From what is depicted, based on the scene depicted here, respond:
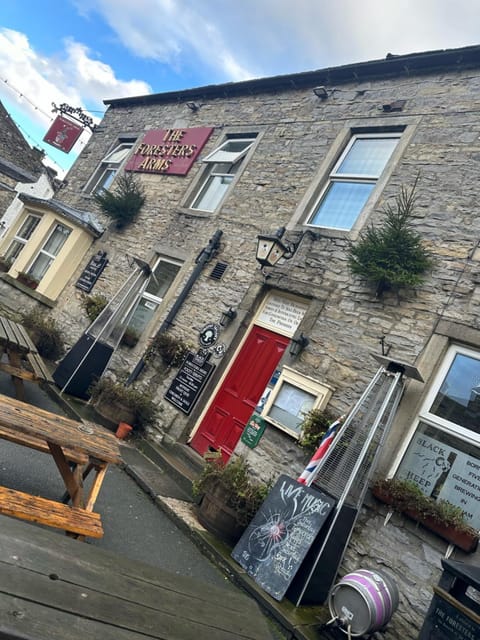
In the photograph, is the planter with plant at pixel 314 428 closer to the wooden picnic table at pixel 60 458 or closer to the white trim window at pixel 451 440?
the white trim window at pixel 451 440

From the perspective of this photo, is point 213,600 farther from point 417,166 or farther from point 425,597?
point 417,166

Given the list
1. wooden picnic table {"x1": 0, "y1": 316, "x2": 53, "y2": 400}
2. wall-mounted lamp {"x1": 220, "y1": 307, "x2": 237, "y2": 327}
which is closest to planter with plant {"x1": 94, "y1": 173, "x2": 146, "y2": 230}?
wall-mounted lamp {"x1": 220, "y1": 307, "x2": 237, "y2": 327}

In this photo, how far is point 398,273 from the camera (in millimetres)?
5129

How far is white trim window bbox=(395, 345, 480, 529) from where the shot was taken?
4.04m

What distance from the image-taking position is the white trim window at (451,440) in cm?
404

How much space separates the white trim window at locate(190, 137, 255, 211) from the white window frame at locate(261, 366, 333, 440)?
433 centimetres

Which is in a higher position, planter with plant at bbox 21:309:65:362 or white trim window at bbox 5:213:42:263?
white trim window at bbox 5:213:42:263

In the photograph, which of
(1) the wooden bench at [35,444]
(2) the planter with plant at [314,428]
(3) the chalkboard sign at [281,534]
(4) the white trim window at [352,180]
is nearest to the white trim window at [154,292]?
(4) the white trim window at [352,180]

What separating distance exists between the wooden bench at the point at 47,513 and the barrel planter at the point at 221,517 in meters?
1.82

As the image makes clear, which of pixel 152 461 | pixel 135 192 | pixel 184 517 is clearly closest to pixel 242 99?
pixel 135 192

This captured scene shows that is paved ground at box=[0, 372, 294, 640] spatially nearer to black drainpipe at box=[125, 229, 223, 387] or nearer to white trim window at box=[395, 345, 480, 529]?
white trim window at box=[395, 345, 480, 529]

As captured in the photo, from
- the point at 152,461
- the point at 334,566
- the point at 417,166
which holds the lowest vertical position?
the point at 152,461

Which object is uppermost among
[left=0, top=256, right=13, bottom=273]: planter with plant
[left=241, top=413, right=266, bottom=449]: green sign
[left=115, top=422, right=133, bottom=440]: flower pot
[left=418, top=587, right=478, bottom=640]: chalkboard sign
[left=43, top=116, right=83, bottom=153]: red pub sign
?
[left=43, top=116, right=83, bottom=153]: red pub sign

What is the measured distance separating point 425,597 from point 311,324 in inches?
128
